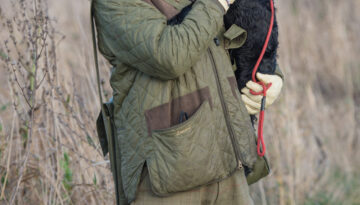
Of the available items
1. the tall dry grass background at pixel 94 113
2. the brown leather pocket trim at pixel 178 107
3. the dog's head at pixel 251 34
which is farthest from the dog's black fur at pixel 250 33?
the tall dry grass background at pixel 94 113

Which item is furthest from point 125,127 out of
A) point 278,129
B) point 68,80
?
point 278,129

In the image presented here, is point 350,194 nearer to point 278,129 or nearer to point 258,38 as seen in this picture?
point 278,129

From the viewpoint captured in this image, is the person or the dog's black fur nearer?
the person

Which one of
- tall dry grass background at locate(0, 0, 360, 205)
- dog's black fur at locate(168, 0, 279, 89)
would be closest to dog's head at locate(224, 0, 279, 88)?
dog's black fur at locate(168, 0, 279, 89)

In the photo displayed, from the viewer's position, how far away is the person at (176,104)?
135cm

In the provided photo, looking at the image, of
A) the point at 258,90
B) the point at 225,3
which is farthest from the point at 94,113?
the point at 225,3

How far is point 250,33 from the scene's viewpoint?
1572 millimetres

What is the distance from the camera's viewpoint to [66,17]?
22.4 ft

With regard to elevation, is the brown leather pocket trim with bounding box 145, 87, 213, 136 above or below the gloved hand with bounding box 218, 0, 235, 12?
below

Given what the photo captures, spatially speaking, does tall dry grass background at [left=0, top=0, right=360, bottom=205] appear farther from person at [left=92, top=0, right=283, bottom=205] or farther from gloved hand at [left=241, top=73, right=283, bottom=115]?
gloved hand at [left=241, top=73, right=283, bottom=115]

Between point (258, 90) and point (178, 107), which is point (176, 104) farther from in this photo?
point (258, 90)

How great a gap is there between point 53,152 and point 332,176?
278cm

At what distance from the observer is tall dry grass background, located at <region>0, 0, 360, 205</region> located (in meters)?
2.33

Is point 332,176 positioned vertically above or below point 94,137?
below
